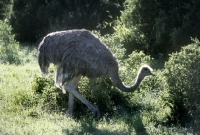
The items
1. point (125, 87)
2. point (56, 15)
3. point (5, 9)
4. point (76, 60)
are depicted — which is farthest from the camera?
point (5, 9)

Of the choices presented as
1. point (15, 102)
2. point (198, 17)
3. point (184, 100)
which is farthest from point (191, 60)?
point (198, 17)

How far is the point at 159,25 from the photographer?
11703 millimetres

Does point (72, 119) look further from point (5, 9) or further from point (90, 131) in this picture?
point (5, 9)

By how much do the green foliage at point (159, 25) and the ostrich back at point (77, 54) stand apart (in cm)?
470

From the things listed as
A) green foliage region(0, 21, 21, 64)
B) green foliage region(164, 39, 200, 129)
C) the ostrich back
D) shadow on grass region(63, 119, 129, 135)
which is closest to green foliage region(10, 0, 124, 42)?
green foliage region(0, 21, 21, 64)

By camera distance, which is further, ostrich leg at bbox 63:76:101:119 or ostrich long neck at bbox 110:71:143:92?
ostrich long neck at bbox 110:71:143:92

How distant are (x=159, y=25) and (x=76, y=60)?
5543 mm

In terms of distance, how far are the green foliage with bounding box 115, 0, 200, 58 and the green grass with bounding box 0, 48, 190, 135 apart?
3.52 m

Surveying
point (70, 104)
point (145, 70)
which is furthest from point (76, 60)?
point (145, 70)

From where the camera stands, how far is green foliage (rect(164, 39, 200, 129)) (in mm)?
6234

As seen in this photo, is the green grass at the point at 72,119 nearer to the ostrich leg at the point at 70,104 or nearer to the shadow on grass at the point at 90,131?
the shadow on grass at the point at 90,131

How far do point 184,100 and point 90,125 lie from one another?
1.52 metres

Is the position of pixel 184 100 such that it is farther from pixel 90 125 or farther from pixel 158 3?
pixel 158 3

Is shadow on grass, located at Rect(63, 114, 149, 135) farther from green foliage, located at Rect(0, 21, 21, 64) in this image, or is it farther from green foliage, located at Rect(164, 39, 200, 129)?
green foliage, located at Rect(0, 21, 21, 64)
